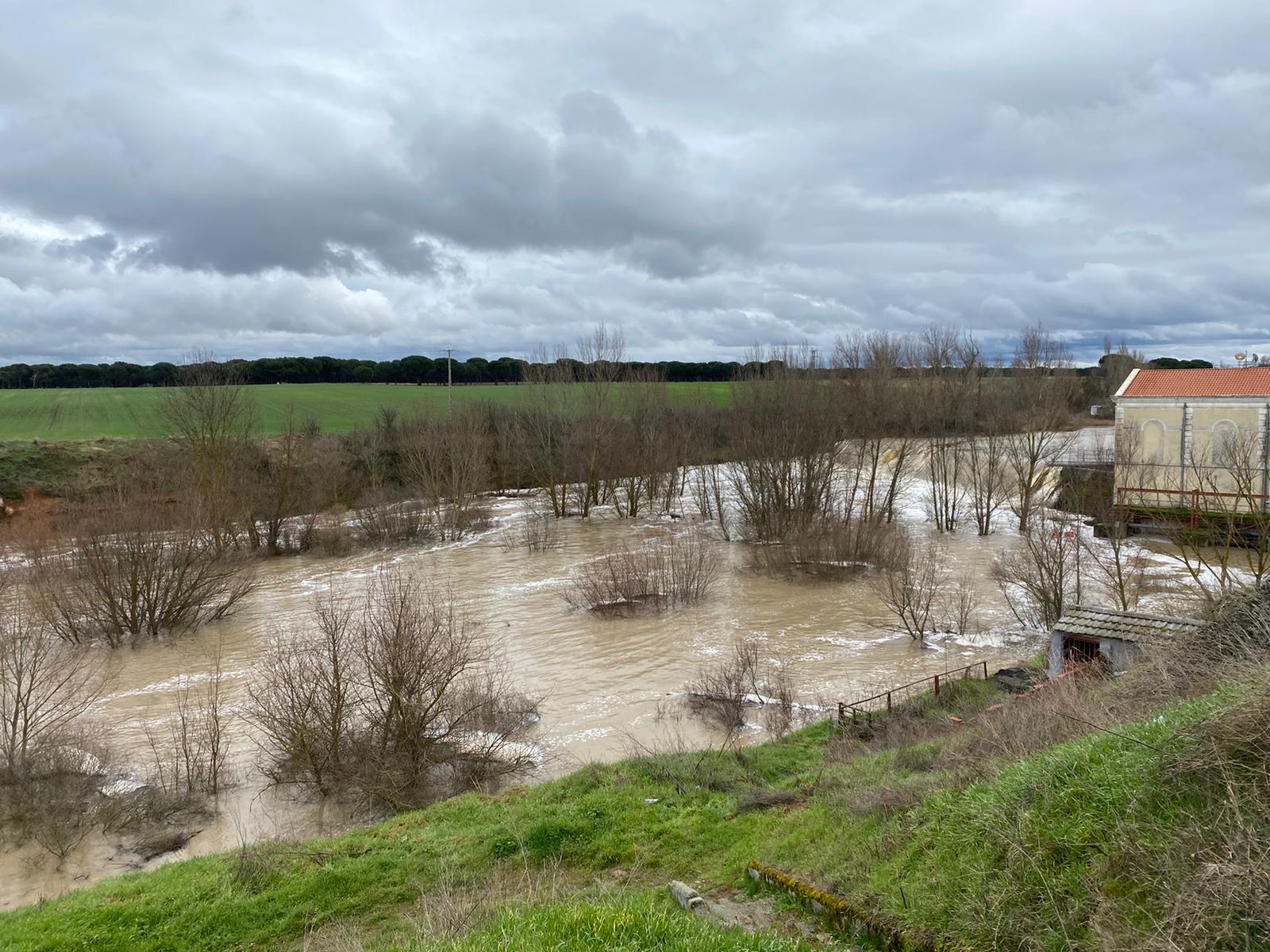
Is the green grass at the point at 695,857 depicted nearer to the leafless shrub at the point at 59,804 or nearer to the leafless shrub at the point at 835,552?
the leafless shrub at the point at 59,804

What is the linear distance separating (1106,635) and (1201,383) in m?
27.3

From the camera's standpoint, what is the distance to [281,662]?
13.6 meters

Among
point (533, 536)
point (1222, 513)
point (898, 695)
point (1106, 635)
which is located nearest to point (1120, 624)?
point (1106, 635)

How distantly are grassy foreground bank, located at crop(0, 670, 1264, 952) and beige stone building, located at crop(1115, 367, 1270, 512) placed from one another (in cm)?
2674

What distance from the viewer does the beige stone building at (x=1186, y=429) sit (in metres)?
32.5

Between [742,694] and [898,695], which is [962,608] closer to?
[898,695]

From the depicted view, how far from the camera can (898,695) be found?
16.9m

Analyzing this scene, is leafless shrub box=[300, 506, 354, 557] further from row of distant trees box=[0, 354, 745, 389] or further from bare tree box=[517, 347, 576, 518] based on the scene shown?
row of distant trees box=[0, 354, 745, 389]

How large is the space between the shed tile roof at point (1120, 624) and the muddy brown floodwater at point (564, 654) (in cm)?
383

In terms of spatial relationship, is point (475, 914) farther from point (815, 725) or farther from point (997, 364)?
point (997, 364)

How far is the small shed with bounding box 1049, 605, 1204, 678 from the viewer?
13.9m

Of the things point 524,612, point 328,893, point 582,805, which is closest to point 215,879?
point 328,893

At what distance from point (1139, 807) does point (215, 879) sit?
9.74 meters

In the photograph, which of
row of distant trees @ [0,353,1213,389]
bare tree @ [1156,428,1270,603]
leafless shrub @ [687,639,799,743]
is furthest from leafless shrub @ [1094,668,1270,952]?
row of distant trees @ [0,353,1213,389]
